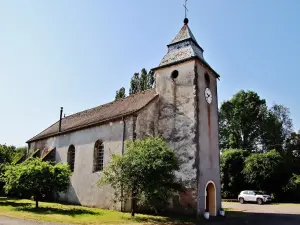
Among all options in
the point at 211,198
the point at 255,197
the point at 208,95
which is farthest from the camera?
the point at 255,197

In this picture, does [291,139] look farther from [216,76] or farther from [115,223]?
[115,223]

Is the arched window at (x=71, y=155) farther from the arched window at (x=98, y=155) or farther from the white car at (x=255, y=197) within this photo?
the white car at (x=255, y=197)

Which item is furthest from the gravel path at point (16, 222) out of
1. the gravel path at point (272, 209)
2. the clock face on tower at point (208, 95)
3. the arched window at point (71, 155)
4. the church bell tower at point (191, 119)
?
the gravel path at point (272, 209)

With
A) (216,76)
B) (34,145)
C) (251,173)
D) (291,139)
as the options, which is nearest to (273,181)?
(251,173)

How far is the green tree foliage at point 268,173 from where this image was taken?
113ft

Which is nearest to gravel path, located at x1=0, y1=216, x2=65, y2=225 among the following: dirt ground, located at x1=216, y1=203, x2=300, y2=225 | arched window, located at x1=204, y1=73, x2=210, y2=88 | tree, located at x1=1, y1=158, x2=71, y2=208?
tree, located at x1=1, y1=158, x2=71, y2=208

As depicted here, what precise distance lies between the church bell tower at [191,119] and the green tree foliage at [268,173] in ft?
55.7

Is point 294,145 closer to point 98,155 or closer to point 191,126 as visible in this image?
point 191,126

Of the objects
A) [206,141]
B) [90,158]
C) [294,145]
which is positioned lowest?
[90,158]

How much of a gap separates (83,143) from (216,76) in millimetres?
12768

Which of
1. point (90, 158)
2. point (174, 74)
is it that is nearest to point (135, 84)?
point (174, 74)

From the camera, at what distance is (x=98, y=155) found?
2212 centimetres

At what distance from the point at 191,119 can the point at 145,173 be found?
5639 millimetres

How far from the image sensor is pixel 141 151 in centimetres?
1659
